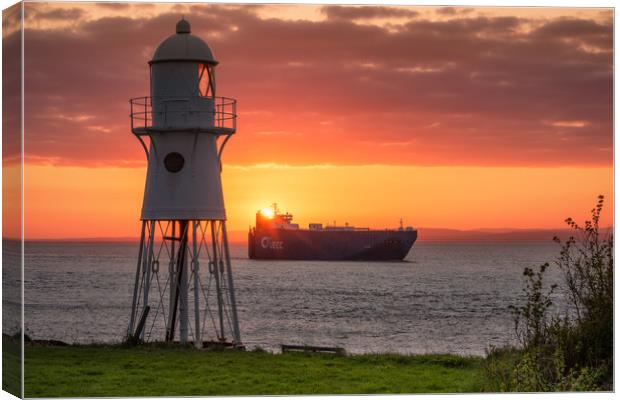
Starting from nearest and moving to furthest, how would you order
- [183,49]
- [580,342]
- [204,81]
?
[580,342]
[183,49]
[204,81]

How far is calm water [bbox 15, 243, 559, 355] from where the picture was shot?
36594 millimetres

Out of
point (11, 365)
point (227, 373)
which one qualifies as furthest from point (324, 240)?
point (11, 365)

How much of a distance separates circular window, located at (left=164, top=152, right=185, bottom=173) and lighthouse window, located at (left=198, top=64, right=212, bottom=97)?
3.58ft

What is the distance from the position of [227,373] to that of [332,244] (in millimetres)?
80430

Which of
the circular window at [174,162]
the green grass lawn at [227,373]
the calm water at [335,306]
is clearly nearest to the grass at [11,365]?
the green grass lawn at [227,373]

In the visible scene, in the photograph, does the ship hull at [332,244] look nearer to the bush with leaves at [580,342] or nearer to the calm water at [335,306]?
the calm water at [335,306]

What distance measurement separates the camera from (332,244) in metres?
94.4

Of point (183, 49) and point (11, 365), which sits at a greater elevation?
point (183, 49)

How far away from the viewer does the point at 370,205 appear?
55812 millimetres

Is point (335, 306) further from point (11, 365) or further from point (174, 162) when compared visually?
point (11, 365)

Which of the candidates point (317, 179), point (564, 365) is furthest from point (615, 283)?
point (317, 179)

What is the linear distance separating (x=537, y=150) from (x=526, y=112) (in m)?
8.12

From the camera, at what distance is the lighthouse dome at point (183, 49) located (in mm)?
17547

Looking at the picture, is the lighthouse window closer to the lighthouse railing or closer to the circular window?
the lighthouse railing
